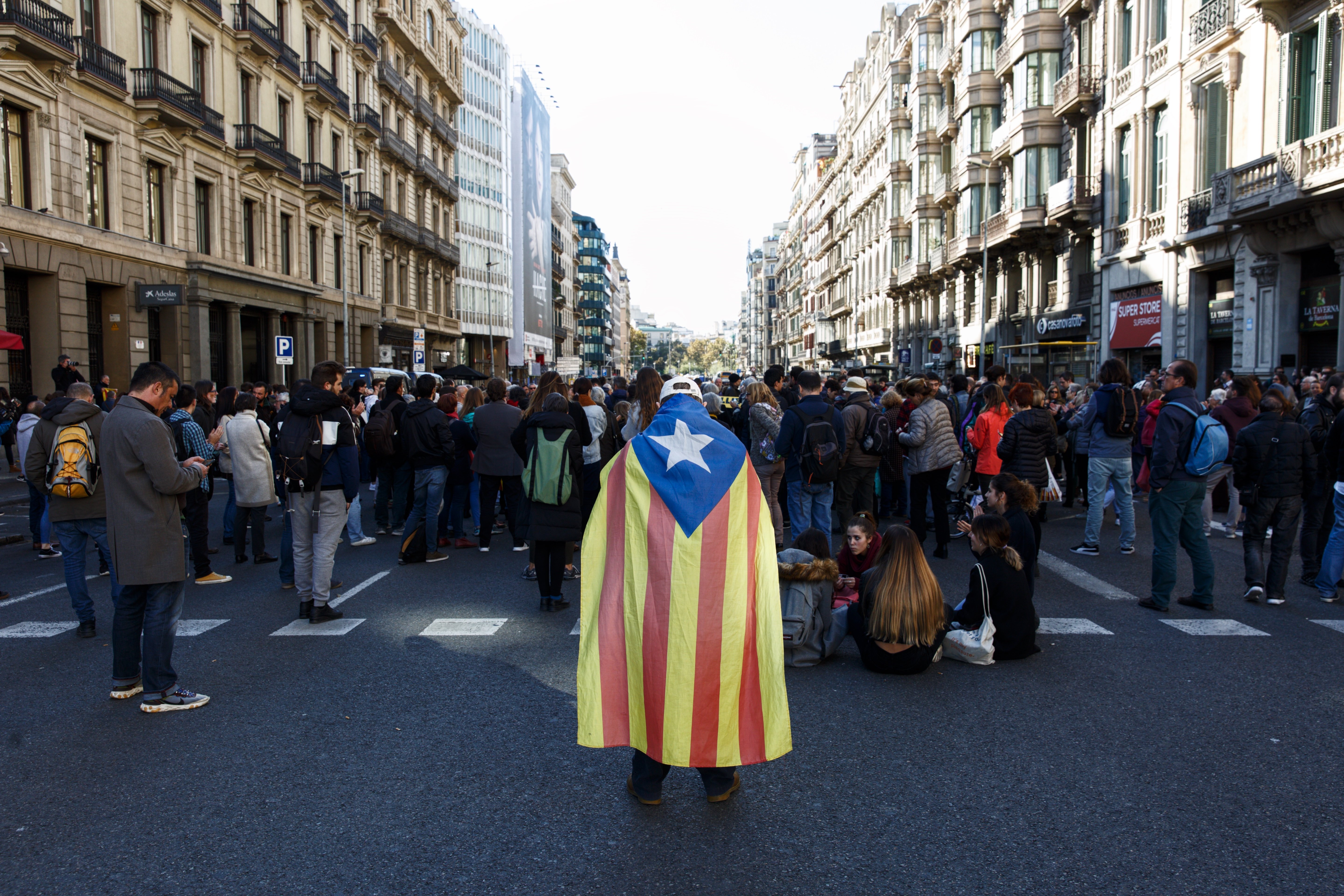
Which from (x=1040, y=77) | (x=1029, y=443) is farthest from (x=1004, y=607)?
(x=1040, y=77)

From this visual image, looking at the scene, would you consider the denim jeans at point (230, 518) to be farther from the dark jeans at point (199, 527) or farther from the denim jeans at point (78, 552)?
the denim jeans at point (78, 552)

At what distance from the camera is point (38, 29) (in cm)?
1997

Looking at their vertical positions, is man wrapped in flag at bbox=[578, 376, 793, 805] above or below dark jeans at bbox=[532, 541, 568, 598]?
above

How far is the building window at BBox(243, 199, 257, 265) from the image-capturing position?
3108 cm

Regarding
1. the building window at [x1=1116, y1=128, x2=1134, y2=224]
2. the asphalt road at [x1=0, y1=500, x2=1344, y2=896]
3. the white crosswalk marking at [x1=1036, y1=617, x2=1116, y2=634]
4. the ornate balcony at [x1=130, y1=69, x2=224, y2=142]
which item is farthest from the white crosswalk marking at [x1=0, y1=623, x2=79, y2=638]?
the building window at [x1=1116, y1=128, x2=1134, y2=224]

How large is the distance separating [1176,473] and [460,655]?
5.53 metres

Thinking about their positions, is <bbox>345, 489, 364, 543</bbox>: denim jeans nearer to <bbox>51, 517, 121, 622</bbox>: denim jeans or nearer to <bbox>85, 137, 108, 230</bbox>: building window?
<bbox>51, 517, 121, 622</bbox>: denim jeans

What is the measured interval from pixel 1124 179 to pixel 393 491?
913 inches

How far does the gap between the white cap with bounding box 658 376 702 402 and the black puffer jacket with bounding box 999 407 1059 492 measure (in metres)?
6.00

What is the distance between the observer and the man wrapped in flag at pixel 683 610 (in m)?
3.71

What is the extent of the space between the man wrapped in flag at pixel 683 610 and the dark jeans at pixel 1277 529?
5.88 meters

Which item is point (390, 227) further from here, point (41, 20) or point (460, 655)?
point (460, 655)

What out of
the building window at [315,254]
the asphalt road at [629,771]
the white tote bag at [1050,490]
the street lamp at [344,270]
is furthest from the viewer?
the building window at [315,254]

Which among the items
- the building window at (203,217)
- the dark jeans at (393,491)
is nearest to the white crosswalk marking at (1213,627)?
the dark jeans at (393,491)
